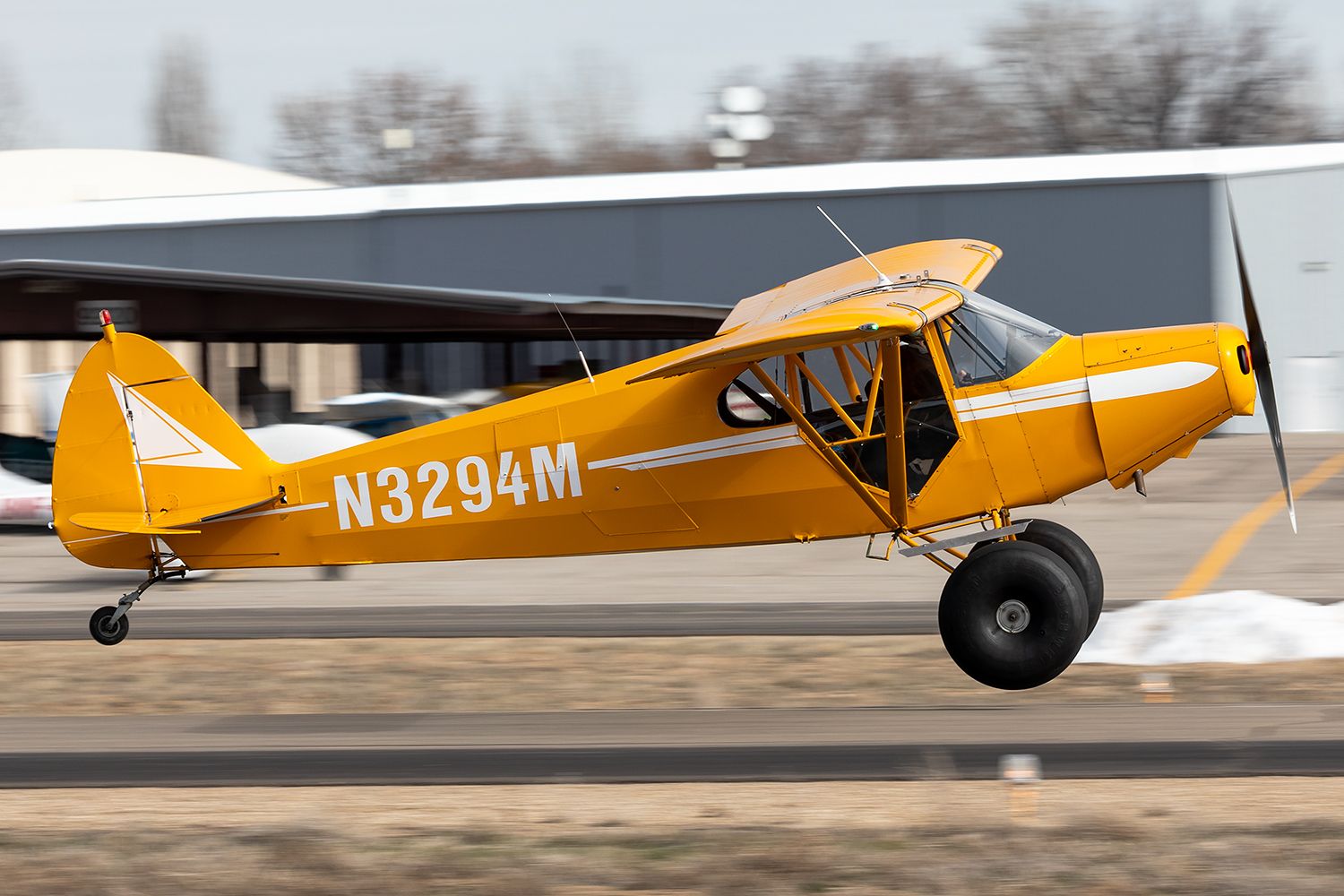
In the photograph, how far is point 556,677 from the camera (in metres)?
15.2

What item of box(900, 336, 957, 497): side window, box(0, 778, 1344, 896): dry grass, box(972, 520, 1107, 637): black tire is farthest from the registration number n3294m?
box(972, 520, 1107, 637): black tire

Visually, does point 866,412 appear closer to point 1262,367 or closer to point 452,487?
point 1262,367

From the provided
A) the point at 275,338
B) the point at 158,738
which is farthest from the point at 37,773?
the point at 275,338

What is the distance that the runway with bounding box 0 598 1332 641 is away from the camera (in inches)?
663

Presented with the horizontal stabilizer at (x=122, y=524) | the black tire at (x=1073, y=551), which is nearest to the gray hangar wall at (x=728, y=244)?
the black tire at (x=1073, y=551)

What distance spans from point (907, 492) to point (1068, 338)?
4.75 feet

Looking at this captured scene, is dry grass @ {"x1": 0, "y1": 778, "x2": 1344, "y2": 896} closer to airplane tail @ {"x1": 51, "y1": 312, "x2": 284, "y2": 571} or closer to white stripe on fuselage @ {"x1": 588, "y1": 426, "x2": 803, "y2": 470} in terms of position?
airplane tail @ {"x1": 51, "y1": 312, "x2": 284, "y2": 571}

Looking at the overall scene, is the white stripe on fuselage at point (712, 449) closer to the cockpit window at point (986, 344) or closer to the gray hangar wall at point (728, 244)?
the cockpit window at point (986, 344)

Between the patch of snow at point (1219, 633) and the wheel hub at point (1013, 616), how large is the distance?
5.46 m

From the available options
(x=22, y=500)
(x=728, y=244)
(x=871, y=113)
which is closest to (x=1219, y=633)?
(x=22, y=500)

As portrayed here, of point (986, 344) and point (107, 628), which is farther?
point (107, 628)

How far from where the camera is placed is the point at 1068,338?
32.6ft

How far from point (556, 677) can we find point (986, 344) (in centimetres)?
679

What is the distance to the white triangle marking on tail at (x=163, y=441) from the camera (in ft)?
37.0
